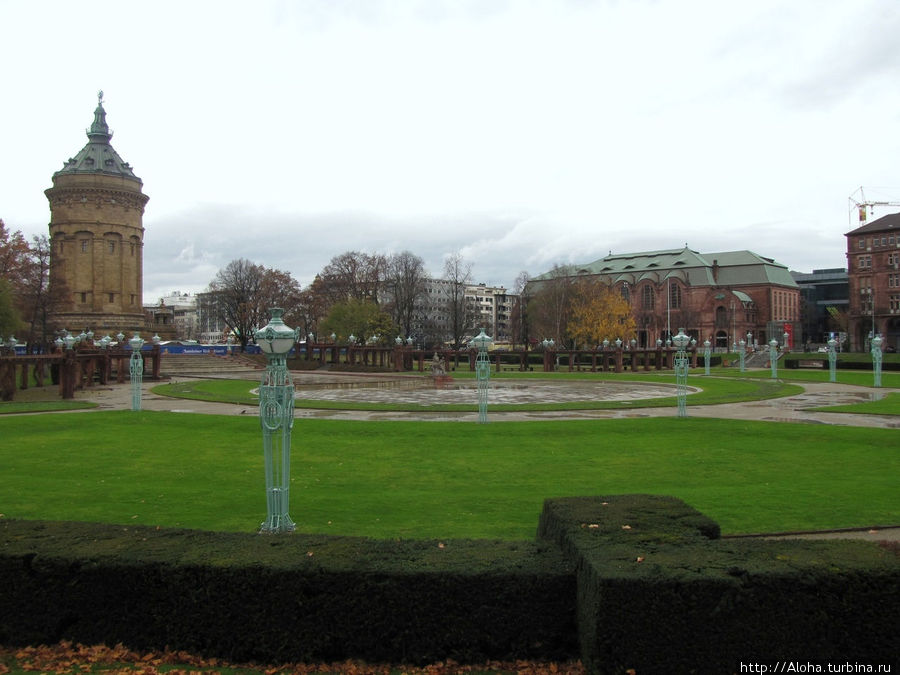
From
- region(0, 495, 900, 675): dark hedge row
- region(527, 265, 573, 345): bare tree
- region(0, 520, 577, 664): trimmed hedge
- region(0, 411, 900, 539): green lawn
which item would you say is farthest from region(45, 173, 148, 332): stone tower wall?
region(0, 520, 577, 664): trimmed hedge

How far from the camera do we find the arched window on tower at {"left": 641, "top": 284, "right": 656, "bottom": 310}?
387ft

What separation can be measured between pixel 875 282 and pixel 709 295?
77.8ft

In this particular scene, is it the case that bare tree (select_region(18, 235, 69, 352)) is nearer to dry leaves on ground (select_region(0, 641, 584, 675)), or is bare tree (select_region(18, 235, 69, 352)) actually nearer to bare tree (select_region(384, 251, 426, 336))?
bare tree (select_region(384, 251, 426, 336))

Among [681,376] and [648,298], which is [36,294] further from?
[648,298]

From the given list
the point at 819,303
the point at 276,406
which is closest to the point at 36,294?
the point at 276,406

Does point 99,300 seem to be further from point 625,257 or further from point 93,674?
point 625,257

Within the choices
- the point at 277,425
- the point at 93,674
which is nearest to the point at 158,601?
the point at 93,674

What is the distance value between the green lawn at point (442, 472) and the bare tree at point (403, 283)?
72.0 meters

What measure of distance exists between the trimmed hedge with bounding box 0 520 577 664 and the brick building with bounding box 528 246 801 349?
4059 inches

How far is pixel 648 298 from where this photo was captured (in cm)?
11875

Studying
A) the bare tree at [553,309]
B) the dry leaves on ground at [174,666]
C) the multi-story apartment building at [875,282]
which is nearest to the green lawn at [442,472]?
the dry leaves on ground at [174,666]

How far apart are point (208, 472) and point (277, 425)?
20.4 ft

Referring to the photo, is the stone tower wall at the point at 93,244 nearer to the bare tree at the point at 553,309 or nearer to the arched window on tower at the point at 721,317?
the bare tree at the point at 553,309

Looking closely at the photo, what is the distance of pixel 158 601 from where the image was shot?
643 cm
